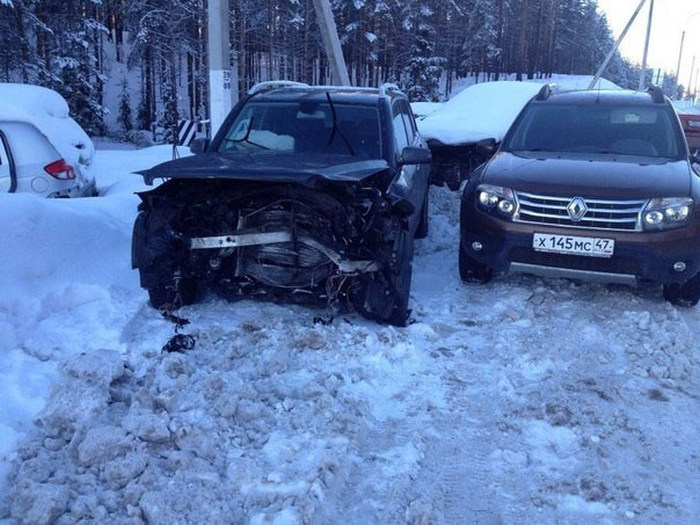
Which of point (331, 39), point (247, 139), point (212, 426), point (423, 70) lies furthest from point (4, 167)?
point (423, 70)

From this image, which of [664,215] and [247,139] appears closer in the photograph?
[664,215]

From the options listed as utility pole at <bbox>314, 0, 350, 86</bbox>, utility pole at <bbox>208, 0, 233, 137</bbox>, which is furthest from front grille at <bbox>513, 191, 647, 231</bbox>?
utility pole at <bbox>314, 0, 350, 86</bbox>

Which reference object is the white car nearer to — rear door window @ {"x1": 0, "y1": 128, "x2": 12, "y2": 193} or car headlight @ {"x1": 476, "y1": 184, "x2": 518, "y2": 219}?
rear door window @ {"x1": 0, "y1": 128, "x2": 12, "y2": 193}

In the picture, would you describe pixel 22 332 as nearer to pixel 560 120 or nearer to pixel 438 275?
pixel 438 275

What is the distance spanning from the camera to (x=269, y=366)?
3914mm

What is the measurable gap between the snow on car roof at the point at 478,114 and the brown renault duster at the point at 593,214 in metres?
3.60

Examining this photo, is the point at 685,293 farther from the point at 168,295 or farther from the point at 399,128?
the point at 168,295

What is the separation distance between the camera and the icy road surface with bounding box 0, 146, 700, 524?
2.81m

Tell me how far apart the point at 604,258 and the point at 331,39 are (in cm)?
854

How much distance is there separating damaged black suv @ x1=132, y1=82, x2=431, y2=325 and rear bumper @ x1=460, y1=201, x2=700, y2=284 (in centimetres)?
91

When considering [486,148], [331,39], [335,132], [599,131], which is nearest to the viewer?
[335,132]

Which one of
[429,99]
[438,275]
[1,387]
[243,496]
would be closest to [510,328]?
[438,275]

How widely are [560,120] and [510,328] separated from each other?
9.39ft

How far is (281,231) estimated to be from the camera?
4.59 m
